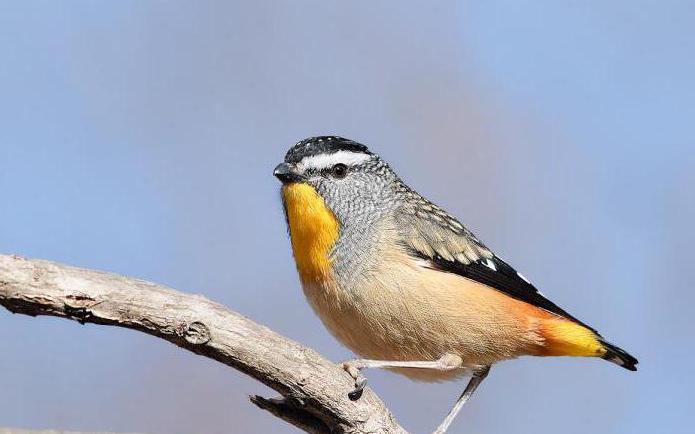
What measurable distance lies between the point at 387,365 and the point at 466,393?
1.20 m

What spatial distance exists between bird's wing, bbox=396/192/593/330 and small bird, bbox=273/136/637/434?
0.01 metres

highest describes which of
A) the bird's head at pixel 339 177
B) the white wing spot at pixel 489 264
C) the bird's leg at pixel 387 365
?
the white wing spot at pixel 489 264

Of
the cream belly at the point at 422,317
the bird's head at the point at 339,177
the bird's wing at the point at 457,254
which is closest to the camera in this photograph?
the cream belly at the point at 422,317

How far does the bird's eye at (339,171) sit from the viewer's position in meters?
6.76

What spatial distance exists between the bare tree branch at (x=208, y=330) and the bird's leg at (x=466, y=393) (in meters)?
1.51

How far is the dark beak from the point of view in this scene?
642 centimetres

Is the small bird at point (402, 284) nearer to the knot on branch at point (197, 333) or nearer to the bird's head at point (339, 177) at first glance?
the bird's head at point (339, 177)

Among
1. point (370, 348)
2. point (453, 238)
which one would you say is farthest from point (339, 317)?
point (453, 238)

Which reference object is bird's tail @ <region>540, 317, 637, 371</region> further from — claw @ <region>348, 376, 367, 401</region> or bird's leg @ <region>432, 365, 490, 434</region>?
claw @ <region>348, 376, 367, 401</region>

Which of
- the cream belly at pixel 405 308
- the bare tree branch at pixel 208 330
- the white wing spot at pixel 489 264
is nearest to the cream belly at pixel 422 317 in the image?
the cream belly at pixel 405 308

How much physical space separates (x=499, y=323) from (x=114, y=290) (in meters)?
3.27

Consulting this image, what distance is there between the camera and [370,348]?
6387 millimetres

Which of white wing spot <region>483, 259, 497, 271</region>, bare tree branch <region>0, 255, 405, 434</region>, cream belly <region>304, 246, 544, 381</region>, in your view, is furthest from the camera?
white wing spot <region>483, 259, 497, 271</region>

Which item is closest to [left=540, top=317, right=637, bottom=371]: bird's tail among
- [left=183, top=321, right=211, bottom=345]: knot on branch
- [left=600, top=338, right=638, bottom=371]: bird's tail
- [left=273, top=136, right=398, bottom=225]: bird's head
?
[left=600, top=338, right=638, bottom=371]: bird's tail
